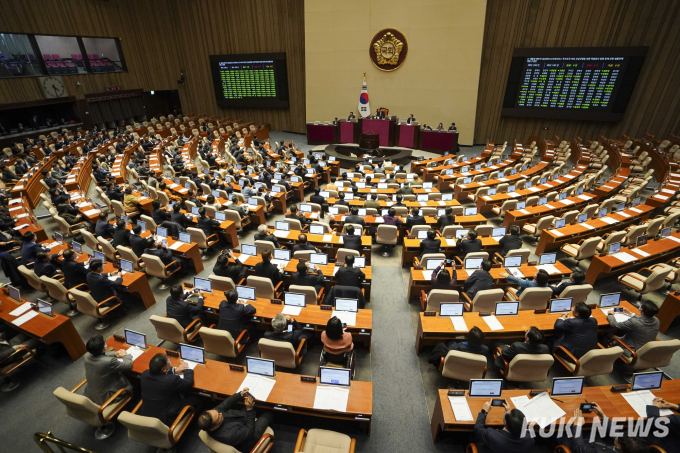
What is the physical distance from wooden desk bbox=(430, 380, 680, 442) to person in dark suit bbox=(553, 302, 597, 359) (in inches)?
29.1

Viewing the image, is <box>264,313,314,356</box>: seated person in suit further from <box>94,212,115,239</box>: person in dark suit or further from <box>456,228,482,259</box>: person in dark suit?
<box>94,212,115,239</box>: person in dark suit

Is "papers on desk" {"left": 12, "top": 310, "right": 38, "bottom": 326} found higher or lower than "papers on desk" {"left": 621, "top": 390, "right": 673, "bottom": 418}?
lower

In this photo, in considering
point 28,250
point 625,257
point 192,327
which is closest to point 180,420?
point 192,327

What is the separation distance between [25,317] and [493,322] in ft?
24.2

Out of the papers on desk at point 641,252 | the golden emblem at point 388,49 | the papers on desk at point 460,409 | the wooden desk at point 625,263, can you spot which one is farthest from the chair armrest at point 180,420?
the golden emblem at point 388,49

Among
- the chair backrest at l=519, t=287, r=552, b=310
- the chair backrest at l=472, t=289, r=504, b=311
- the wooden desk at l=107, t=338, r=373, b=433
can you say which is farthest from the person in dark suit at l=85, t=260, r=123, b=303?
the chair backrest at l=519, t=287, r=552, b=310

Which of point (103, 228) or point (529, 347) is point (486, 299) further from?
point (103, 228)

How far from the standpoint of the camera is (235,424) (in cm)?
338

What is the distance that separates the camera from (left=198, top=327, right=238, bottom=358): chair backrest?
14.9 feet

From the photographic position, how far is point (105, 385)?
4180 mm

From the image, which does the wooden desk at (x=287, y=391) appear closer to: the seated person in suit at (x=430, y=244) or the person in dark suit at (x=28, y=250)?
the seated person in suit at (x=430, y=244)

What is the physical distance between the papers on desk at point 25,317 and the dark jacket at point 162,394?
2.96m

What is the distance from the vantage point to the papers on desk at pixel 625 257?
6.46 m

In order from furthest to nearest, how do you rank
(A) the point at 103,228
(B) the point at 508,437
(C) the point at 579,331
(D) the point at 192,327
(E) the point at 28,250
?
(A) the point at 103,228 < (E) the point at 28,250 < (D) the point at 192,327 < (C) the point at 579,331 < (B) the point at 508,437
